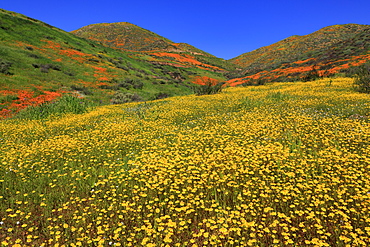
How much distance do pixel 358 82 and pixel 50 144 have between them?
20.3 m

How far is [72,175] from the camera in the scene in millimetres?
5977

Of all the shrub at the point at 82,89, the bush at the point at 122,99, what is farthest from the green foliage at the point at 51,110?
the shrub at the point at 82,89

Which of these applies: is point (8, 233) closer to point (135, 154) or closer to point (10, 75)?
point (135, 154)

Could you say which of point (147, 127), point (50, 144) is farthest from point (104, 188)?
point (147, 127)

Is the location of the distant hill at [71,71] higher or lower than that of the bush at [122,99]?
higher

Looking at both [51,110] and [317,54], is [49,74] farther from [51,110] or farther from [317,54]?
[317,54]

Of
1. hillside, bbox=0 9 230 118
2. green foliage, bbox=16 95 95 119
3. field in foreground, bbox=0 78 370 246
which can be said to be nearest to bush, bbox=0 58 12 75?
hillside, bbox=0 9 230 118

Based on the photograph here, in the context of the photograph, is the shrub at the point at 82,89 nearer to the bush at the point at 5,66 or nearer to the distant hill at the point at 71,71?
the distant hill at the point at 71,71

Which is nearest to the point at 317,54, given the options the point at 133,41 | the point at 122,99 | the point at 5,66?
the point at 122,99

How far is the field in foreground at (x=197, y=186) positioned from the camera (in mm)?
3904

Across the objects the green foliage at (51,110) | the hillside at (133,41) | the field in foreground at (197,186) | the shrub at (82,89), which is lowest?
the field in foreground at (197,186)

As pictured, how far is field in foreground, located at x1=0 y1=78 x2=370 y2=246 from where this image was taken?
390cm

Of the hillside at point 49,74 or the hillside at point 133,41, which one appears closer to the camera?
the hillside at point 49,74

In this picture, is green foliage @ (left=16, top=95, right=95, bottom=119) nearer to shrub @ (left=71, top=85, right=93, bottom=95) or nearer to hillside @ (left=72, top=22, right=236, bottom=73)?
shrub @ (left=71, top=85, right=93, bottom=95)
